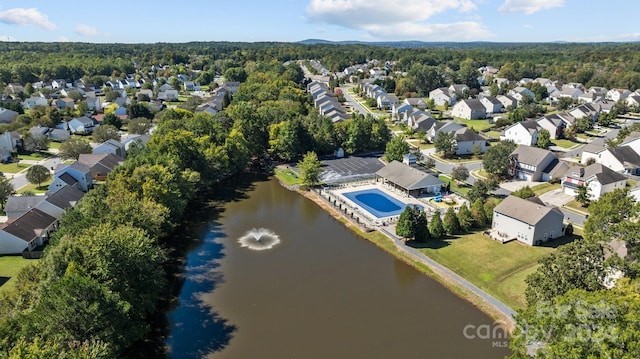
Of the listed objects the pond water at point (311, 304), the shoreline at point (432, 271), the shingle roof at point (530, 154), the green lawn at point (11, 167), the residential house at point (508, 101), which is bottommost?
the pond water at point (311, 304)

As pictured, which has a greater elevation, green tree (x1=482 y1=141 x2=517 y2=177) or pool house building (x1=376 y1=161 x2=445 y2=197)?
green tree (x1=482 y1=141 x2=517 y2=177)

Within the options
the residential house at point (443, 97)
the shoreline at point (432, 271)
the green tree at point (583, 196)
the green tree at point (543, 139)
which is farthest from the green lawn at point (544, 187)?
the residential house at point (443, 97)

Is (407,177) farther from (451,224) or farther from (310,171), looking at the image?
(451,224)

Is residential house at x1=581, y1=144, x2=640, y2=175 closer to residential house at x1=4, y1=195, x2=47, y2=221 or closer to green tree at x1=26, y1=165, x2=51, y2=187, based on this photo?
residential house at x1=4, y1=195, x2=47, y2=221

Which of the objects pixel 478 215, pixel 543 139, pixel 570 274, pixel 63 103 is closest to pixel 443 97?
pixel 543 139

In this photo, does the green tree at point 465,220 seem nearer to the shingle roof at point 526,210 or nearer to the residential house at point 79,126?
the shingle roof at point 526,210

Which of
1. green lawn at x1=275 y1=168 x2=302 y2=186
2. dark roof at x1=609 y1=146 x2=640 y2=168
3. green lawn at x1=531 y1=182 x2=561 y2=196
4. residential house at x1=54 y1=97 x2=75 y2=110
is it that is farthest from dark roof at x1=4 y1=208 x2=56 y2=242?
residential house at x1=54 y1=97 x2=75 y2=110
